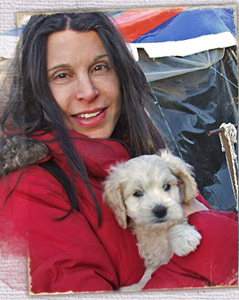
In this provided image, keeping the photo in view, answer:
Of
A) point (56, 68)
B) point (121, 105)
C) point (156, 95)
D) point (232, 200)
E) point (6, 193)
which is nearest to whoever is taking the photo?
point (6, 193)

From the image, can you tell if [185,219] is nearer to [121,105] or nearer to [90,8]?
[121,105]

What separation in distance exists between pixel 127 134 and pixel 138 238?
0.74 meters

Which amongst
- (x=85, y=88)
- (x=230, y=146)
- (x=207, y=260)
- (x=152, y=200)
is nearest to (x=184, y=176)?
(x=152, y=200)

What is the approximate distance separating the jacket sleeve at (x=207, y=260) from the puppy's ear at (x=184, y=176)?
0.17 metres

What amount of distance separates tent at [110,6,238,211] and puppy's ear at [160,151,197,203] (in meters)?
0.24

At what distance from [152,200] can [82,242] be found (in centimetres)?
53

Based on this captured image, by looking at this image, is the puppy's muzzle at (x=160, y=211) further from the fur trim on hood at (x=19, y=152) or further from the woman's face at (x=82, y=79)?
the fur trim on hood at (x=19, y=152)

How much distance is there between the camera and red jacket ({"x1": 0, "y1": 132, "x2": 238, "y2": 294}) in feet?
6.47

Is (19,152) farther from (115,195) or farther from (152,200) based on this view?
(152,200)

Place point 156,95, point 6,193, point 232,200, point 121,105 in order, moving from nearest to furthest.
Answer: point 6,193 < point 121,105 < point 232,200 < point 156,95

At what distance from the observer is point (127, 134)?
2.58m

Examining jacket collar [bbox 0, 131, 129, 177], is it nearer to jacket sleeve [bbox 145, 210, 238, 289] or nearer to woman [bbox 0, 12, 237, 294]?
woman [bbox 0, 12, 237, 294]

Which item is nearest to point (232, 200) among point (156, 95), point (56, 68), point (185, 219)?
point (185, 219)

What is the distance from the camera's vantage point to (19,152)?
2.12m
